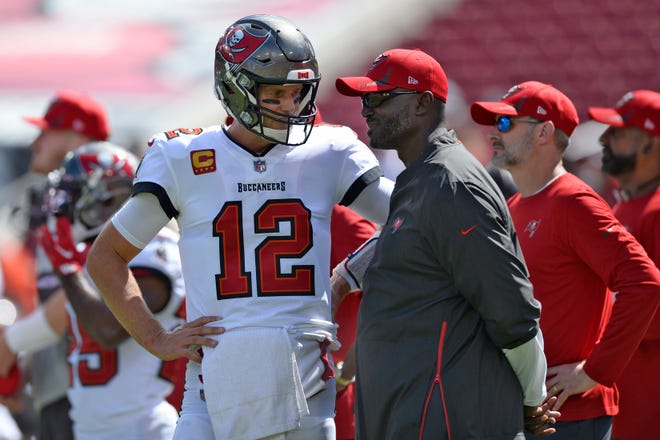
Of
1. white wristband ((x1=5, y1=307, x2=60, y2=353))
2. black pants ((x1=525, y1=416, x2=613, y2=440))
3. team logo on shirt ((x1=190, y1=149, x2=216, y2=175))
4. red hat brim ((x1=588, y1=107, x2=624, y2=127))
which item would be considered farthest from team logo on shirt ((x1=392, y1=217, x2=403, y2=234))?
white wristband ((x1=5, y1=307, x2=60, y2=353))

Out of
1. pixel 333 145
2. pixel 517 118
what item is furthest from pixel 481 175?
pixel 517 118

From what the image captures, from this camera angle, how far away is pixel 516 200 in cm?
439

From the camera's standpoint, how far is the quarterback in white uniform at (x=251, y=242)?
3.30 meters

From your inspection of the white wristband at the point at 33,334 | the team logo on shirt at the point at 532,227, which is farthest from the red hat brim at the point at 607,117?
the white wristband at the point at 33,334

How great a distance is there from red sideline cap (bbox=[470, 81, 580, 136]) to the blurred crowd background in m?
8.36

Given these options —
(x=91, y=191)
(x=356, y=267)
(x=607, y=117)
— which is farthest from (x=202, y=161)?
(x=607, y=117)

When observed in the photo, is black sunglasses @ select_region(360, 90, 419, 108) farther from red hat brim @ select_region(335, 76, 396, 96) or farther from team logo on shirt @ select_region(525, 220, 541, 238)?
team logo on shirt @ select_region(525, 220, 541, 238)

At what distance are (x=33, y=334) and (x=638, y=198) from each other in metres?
2.91

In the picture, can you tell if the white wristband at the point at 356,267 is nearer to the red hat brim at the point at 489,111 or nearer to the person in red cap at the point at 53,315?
the red hat brim at the point at 489,111

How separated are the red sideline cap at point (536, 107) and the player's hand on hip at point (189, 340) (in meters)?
1.54

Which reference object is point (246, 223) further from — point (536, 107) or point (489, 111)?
point (536, 107)

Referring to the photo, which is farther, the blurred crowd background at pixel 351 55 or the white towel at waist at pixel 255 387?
the blurred crowd background at pixel 351 55

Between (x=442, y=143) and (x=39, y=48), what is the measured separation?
14000 mm

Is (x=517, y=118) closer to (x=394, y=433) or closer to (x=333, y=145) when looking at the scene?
(x=333, y=145)
